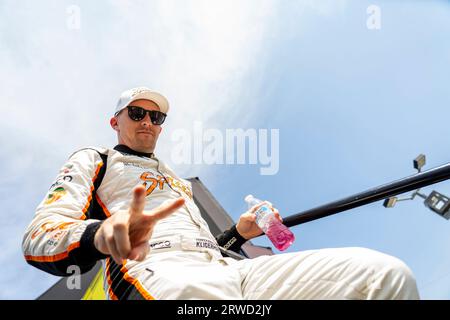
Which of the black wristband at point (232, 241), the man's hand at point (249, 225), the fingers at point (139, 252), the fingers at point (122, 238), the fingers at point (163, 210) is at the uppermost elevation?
the fingers at point (163, 210)

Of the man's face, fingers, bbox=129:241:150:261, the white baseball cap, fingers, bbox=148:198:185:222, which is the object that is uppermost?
the white baseball cap

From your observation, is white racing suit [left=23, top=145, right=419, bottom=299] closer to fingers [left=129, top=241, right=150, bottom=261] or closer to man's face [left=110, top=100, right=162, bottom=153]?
fingers [left=129, top=241, right=150, bottom=261]

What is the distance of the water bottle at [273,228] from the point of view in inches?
60.2

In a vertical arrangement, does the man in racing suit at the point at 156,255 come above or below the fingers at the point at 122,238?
below

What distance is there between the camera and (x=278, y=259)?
39.8 inches

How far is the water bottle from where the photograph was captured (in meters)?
1.53

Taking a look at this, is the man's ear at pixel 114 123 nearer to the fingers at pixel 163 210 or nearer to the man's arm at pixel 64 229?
the man's arm at pixel 64 229

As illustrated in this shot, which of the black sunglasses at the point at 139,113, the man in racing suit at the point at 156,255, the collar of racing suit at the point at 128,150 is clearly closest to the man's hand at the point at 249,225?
the man in racing suit at the point at 156,255

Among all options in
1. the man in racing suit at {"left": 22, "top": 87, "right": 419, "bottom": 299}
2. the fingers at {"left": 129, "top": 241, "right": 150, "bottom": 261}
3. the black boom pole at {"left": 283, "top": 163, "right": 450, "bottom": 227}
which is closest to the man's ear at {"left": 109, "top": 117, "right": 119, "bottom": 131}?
the man in racing suit at {"left": 22, "top": 87, "right": 419, "bottom": 299}

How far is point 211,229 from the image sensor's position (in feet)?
12.0

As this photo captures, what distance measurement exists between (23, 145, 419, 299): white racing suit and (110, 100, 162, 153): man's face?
1.23ft

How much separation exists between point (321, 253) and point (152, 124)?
118 cm
